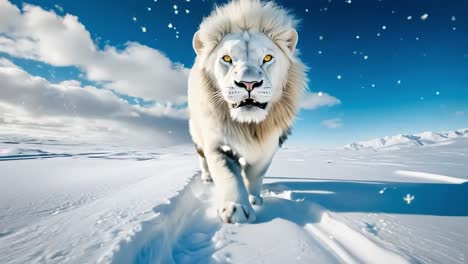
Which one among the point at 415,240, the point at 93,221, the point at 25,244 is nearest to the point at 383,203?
the point at 415,240

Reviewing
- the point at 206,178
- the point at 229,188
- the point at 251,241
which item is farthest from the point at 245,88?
the point at 206,178

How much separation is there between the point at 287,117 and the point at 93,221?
81.8 inches

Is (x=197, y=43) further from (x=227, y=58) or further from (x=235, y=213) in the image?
(x=235, y=213)

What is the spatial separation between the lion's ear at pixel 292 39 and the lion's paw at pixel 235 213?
6.37ft

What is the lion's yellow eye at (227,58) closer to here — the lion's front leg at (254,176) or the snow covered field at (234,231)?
the lion's front leg at (254,176)

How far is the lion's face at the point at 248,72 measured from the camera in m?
2.13

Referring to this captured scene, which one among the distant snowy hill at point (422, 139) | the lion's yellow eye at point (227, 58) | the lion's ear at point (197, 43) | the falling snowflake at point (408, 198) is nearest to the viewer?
the falling snowflake at point (408, 198)

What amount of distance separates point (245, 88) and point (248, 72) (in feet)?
0.46

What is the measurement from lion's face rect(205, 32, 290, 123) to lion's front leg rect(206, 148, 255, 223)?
0.41m

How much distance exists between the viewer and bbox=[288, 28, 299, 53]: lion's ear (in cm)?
279

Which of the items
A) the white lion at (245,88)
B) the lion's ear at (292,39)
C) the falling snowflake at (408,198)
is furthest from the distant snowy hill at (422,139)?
A: the white lion at (245,88)

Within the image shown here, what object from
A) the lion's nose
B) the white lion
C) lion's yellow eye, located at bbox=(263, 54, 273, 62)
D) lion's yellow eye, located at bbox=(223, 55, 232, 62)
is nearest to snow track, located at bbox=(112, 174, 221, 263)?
the white lion

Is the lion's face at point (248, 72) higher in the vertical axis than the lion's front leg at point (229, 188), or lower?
higher

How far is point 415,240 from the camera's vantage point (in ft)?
4.15
